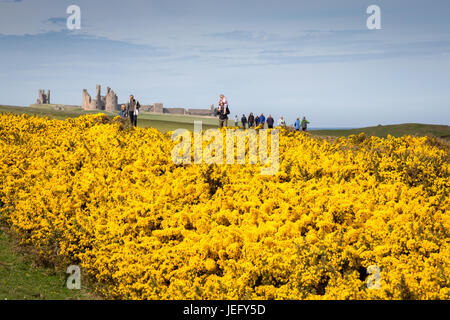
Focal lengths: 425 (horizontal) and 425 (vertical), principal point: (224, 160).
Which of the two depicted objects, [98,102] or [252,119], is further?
[98,102]

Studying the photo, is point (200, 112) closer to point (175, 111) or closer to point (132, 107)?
point (175, 111)

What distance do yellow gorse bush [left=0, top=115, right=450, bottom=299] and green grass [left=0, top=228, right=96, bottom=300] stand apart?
0.48 m

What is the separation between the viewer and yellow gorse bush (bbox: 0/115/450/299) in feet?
27.7

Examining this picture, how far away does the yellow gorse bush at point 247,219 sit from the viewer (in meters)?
8.44

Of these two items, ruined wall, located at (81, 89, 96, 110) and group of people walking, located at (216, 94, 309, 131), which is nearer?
group of people walking, located at (216, 94, 309, 131)

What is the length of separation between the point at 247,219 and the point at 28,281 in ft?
18.0

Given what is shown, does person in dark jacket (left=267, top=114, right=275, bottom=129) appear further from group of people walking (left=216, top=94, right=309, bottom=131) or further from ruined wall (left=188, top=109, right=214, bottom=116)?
ruined wall (left=188, top=109, right=214, bottom=116)

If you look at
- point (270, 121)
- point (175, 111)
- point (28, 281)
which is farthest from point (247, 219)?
point (175, 111)

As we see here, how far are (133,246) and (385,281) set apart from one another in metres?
5.82

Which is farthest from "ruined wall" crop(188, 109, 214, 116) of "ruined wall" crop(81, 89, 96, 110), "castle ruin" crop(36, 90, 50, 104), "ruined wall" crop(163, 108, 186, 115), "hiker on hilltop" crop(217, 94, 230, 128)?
"hiker on hilltop" crop(217, 94, 230, 128)

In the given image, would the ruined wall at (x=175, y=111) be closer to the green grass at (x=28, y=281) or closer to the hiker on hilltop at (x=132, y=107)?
the hiker on hilltop at (x=132, y=107)

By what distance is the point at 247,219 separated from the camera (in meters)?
10.5
